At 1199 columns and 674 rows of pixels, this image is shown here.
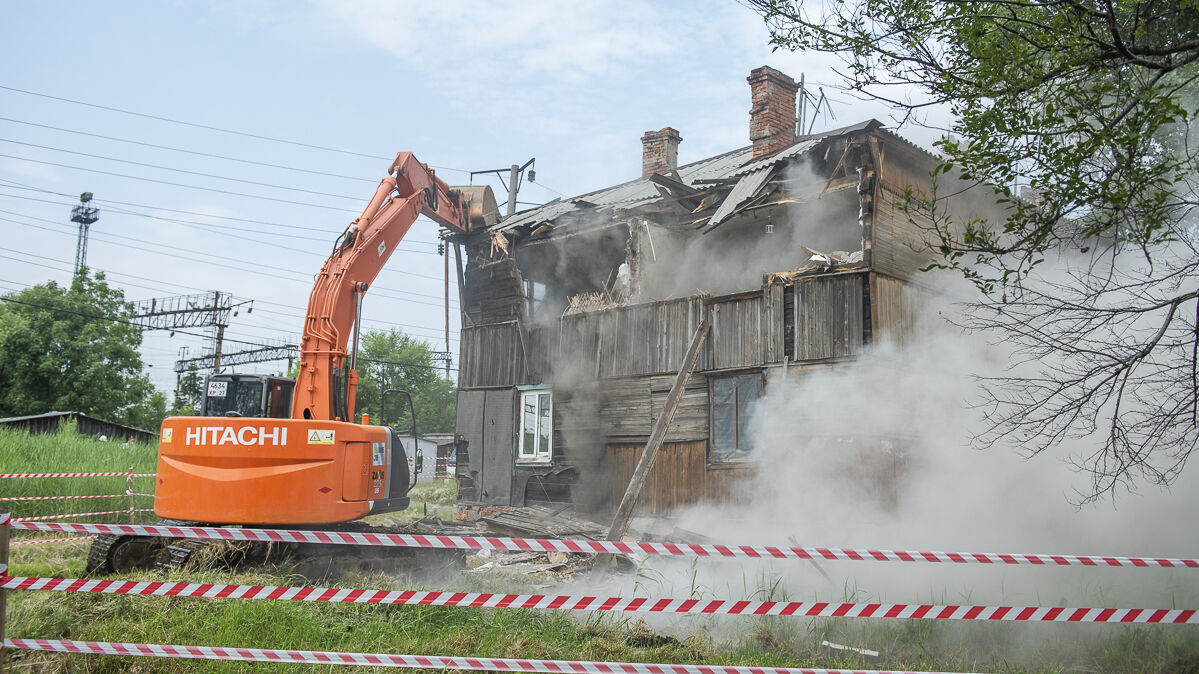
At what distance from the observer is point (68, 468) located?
16391mm

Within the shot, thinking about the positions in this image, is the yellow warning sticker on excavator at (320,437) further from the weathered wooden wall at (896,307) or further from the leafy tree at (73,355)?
the leafy tree at (73,355)

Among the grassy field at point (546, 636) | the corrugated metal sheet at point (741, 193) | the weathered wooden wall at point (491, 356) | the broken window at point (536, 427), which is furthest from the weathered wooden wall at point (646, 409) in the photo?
the grassy field at point (546, 636)

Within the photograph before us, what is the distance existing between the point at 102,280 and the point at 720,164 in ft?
106

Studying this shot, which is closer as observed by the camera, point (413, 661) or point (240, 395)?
point (413, 661)

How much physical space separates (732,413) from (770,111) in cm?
722

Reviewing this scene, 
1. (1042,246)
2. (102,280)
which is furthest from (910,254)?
(102,280)

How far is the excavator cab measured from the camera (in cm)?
1014

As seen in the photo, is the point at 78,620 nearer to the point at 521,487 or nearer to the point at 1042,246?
the point at 1042,246

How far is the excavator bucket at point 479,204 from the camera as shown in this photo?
15.5m

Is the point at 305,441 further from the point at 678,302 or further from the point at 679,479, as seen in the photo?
the point at 678,302

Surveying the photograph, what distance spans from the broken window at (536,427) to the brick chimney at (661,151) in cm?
670

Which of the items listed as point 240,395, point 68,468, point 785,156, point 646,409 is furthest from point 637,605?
point 68,468

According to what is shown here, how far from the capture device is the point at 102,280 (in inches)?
1490

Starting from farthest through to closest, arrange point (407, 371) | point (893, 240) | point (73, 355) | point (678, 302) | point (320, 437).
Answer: point (407, 371) → point (73, 355) → point (678, 302) → point (893, 240) → point (320, 437)
